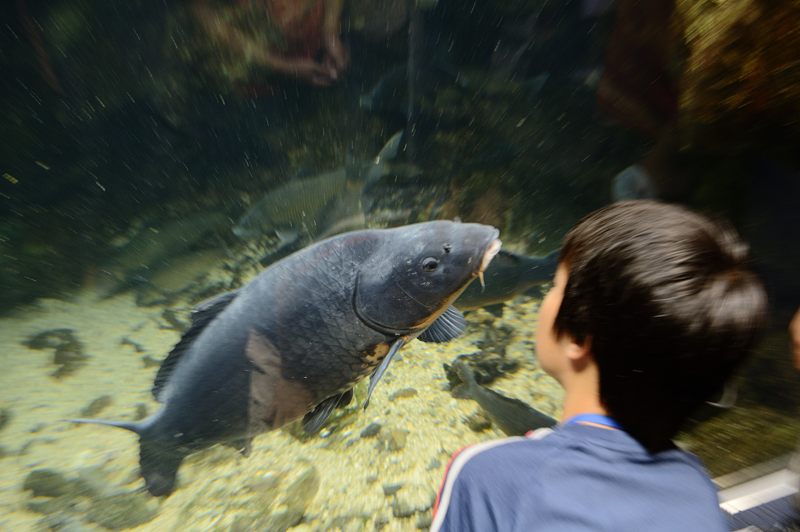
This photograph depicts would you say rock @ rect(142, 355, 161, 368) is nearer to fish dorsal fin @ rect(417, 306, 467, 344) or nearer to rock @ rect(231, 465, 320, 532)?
rock @ rect(231, 465, 320, 532)

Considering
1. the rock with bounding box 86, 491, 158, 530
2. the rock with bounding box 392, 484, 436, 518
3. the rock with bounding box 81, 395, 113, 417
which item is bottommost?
the rock with bounding box 392, 484, 436, 518

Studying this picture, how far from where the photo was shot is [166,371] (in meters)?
1.27

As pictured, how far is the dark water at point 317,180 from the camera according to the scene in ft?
5.10

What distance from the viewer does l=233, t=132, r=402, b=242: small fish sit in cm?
245

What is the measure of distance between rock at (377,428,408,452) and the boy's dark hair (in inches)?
50.4

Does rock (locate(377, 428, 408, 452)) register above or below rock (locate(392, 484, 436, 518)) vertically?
above

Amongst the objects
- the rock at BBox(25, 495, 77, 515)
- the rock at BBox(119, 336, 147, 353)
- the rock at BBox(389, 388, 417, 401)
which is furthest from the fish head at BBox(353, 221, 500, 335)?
the rock at BBox(119, 336, 147, 353)

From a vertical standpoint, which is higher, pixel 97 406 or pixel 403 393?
pixel 97 406

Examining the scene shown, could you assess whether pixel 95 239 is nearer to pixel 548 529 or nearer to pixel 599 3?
pixel 548 529

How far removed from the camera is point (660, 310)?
0.57 m

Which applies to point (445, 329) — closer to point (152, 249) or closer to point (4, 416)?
point (4, 416)

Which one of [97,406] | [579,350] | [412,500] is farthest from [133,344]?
[579,350]

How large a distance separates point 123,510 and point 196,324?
44.6 inches

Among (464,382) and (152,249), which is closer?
(464,382)
